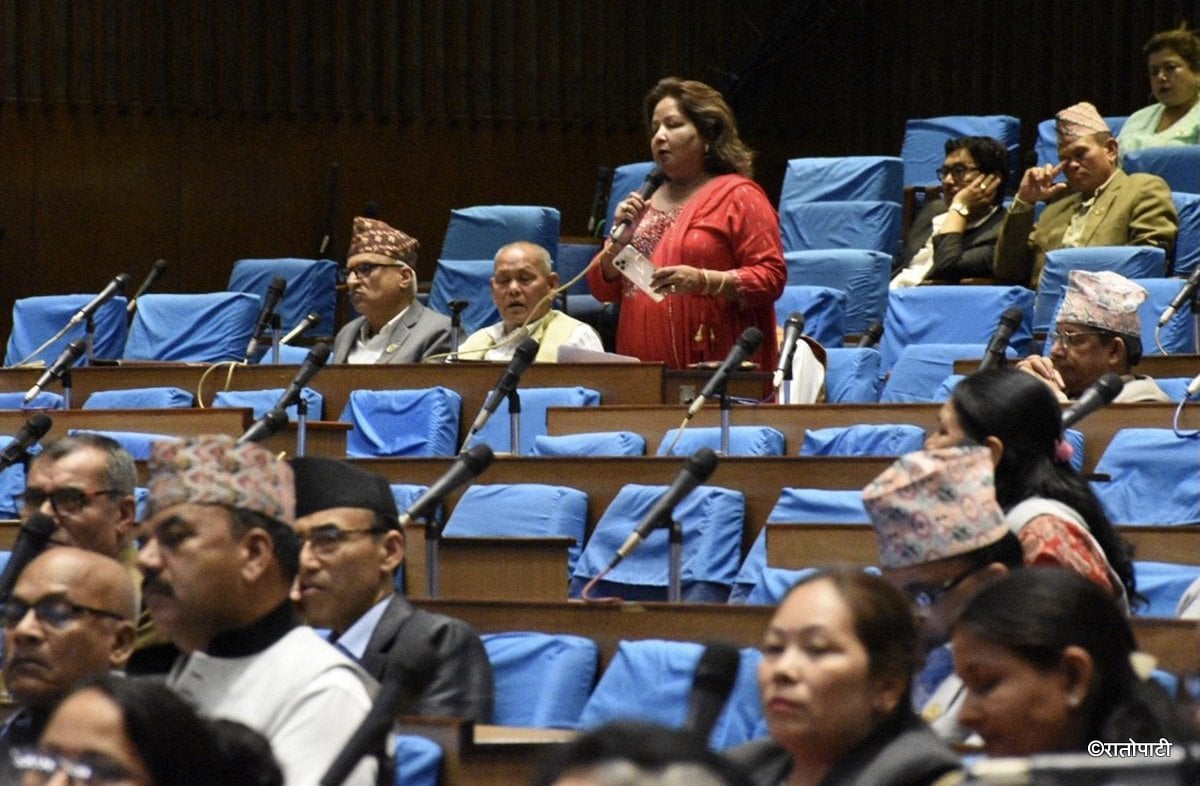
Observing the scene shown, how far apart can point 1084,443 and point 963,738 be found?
2.41 metres

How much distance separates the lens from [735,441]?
17.0ft

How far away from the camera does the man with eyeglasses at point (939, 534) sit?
2656 millimetres

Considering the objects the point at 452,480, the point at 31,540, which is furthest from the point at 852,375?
the point at 31,540

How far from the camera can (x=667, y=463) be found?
189 inches

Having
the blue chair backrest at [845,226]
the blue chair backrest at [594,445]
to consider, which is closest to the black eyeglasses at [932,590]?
the blue chair backrest at [594,445]

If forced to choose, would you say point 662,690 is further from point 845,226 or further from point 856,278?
point 845,226

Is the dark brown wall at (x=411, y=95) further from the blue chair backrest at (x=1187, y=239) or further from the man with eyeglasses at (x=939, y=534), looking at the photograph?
the man with eyeglasses at (x=939, y=534)

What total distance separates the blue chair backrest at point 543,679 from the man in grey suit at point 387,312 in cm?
306

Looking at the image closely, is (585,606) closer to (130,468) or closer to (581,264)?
(130,468)

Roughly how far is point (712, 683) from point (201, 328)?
572cm

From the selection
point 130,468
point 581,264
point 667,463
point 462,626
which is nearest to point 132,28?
point 581,264

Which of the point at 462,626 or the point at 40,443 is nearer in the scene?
the point at 462,626

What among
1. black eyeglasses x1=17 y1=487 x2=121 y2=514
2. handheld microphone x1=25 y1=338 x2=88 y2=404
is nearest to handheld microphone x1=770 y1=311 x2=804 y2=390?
handheld microphone x1=25 y1=338 x2=88 y2=404

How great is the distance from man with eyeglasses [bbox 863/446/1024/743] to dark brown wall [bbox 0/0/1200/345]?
756cm
